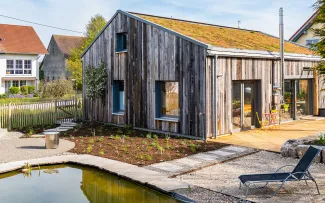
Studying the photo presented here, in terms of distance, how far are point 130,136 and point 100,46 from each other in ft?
17.7

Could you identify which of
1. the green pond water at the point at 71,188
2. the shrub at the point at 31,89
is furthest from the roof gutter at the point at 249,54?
the shrub at the point at 31,89

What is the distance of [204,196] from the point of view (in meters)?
6.73

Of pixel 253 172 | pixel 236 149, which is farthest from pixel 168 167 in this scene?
pixel 236 149

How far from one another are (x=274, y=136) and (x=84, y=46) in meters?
31.7

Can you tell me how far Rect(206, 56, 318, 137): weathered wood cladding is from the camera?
1234cm

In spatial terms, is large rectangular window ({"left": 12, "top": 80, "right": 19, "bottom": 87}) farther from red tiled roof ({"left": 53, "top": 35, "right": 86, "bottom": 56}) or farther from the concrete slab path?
the concrete slab path

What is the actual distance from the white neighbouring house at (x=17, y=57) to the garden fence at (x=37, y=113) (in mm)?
25157

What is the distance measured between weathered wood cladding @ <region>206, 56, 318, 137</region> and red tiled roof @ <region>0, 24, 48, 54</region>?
3364 centimetres

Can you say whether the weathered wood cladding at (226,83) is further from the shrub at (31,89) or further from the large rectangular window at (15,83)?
the large rectangular window at (15,83)

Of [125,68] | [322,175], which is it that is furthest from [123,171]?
[125,68]

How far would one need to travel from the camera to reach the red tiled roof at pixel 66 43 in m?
49.2

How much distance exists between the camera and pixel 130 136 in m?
13.5

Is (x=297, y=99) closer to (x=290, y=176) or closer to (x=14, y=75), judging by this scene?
(x=290, y=176)

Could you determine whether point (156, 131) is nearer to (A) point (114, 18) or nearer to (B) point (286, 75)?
(A) point (114, 18)
